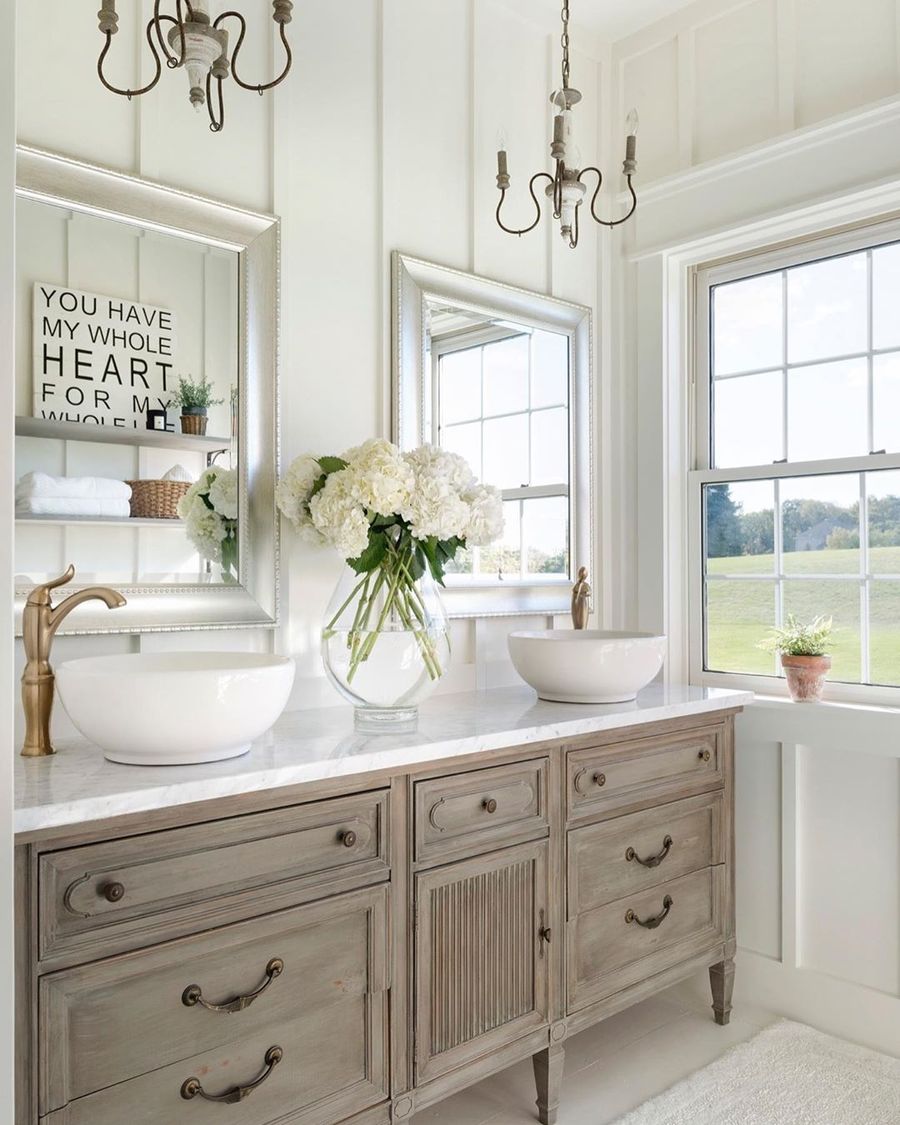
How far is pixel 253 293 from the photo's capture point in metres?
2.09

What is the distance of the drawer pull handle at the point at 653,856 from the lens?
7.32 feet

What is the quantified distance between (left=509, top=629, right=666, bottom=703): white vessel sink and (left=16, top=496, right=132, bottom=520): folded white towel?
3.35 ft

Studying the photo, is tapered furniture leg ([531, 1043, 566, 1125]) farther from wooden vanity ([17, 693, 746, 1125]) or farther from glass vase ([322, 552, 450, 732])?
glass vase ([322, 552, 450, 732])

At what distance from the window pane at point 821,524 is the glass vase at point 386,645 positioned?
48.4 inches

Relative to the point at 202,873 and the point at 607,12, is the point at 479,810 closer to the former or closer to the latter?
the point at 202,873

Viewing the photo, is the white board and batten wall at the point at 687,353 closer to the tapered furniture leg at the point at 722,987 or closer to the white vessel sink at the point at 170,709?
the tapered furniture leg at the point at 722,987

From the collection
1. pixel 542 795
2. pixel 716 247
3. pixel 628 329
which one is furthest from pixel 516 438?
pixel 542 795

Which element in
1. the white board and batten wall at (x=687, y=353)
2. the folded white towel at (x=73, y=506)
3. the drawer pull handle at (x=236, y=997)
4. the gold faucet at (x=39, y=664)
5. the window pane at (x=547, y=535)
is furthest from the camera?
the window pane at (x=547, y=535)

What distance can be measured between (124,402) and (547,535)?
1.30 m

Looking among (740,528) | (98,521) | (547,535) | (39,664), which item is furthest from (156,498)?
(740,528)

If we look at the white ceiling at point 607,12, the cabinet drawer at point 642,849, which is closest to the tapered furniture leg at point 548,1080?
the cabinet drawer at point 642,849

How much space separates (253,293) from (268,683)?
0.97 metres

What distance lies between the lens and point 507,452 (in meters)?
2.65

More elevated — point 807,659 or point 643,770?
point 807,659
